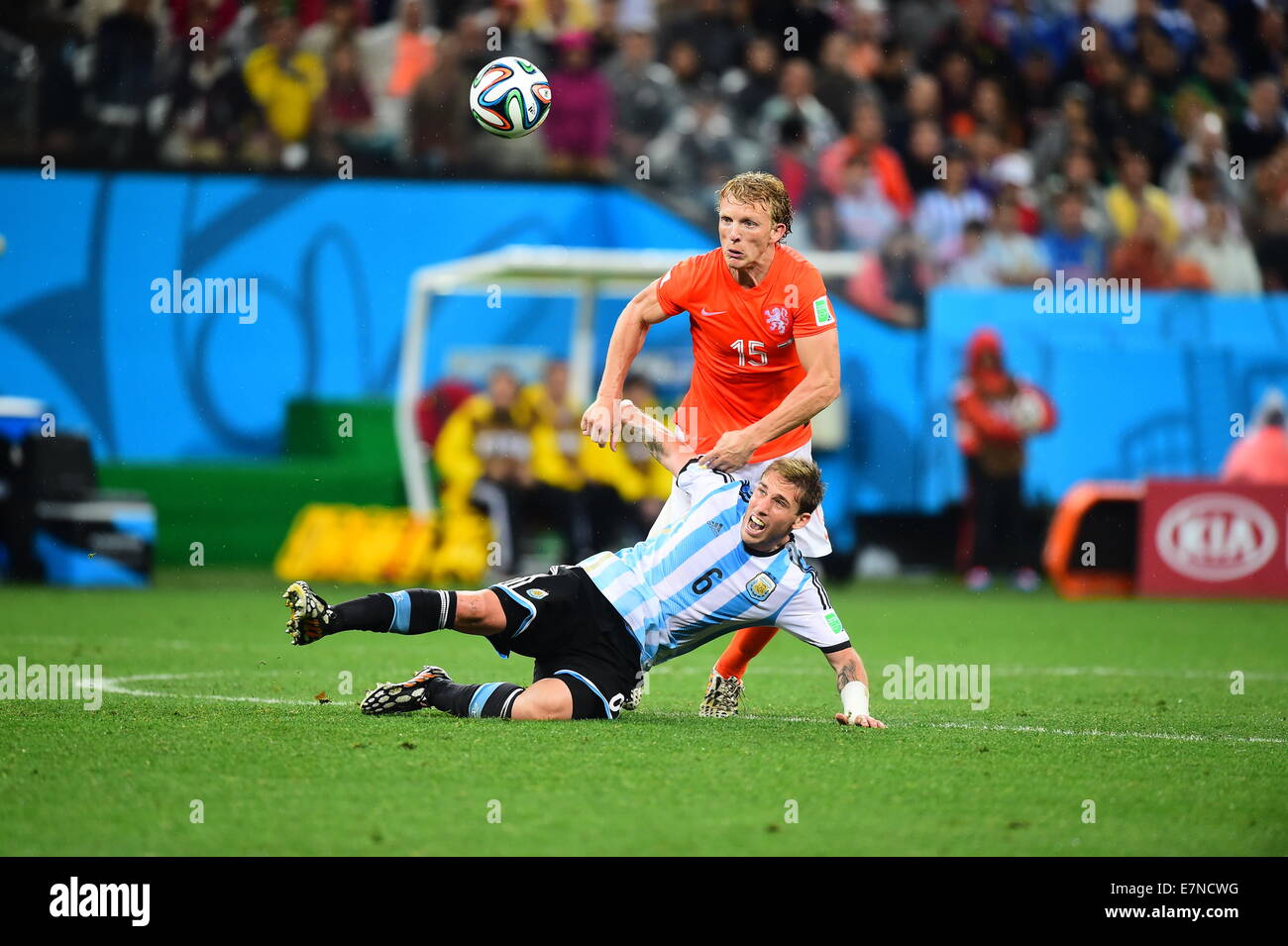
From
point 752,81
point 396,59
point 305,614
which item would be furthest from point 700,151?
point 305,614

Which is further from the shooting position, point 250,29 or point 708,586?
point 250,29

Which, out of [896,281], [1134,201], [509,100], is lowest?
[509,100]

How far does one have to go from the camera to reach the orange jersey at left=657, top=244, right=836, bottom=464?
7.50 metres

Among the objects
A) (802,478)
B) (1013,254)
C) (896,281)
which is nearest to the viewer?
(802,478)

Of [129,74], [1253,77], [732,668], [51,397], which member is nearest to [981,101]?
[1253,77]

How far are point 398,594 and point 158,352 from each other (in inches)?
490

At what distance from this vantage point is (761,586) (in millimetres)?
6918

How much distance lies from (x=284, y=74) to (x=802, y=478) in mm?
12192

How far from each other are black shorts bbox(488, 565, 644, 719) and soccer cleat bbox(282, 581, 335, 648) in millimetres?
727

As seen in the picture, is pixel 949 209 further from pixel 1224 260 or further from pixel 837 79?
pixel 1224 260

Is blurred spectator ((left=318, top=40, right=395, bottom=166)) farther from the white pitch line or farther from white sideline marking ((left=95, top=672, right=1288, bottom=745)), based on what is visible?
the white pitch line

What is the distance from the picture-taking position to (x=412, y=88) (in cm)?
1756

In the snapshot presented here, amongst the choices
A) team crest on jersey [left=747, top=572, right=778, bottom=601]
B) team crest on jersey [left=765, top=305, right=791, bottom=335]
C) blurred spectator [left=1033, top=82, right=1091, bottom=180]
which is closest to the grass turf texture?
team crest on jersey [left=747, top=572, right=778, bottom=601]

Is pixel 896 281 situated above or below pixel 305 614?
above
